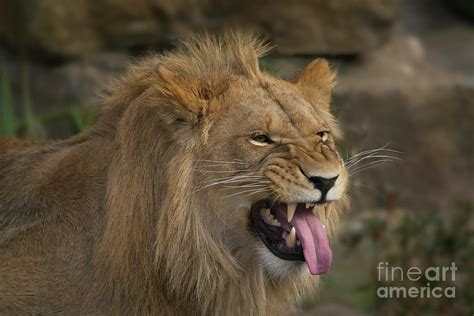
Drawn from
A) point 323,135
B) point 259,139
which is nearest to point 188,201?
point 259,139

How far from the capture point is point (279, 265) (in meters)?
4.43

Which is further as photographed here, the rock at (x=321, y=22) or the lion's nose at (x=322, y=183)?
the rock at (x=321, y=22)

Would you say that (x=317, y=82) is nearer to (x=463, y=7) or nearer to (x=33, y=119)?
(x=33, y=119)

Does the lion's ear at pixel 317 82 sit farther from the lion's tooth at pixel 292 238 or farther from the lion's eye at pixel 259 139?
the lion's tooth at pixel 292 238

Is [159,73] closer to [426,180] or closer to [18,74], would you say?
[18,74]

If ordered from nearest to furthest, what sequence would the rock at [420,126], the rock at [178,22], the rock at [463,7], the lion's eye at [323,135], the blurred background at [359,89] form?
the lion's eye at [323,135] < the blurred background at [359,89] < the rock at [178,22] < the rock at [420,126] < the rock at [463,7]

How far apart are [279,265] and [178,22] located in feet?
17.8

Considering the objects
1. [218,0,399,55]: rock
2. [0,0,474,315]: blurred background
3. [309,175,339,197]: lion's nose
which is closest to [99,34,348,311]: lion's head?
[309,175,339,197]: lion's nose

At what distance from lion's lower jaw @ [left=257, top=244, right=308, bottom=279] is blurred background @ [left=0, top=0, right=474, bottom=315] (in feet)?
11.7

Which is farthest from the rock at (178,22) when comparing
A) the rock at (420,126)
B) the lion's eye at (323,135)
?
the lion's eye at (323,135)

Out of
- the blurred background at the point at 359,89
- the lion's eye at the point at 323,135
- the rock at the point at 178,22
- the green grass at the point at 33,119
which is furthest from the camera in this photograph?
the rock at the point at 178,22

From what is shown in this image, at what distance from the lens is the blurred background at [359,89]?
8.47 meters

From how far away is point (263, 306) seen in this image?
464 centimetres

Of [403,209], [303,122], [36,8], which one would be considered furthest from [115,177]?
[403,209]
